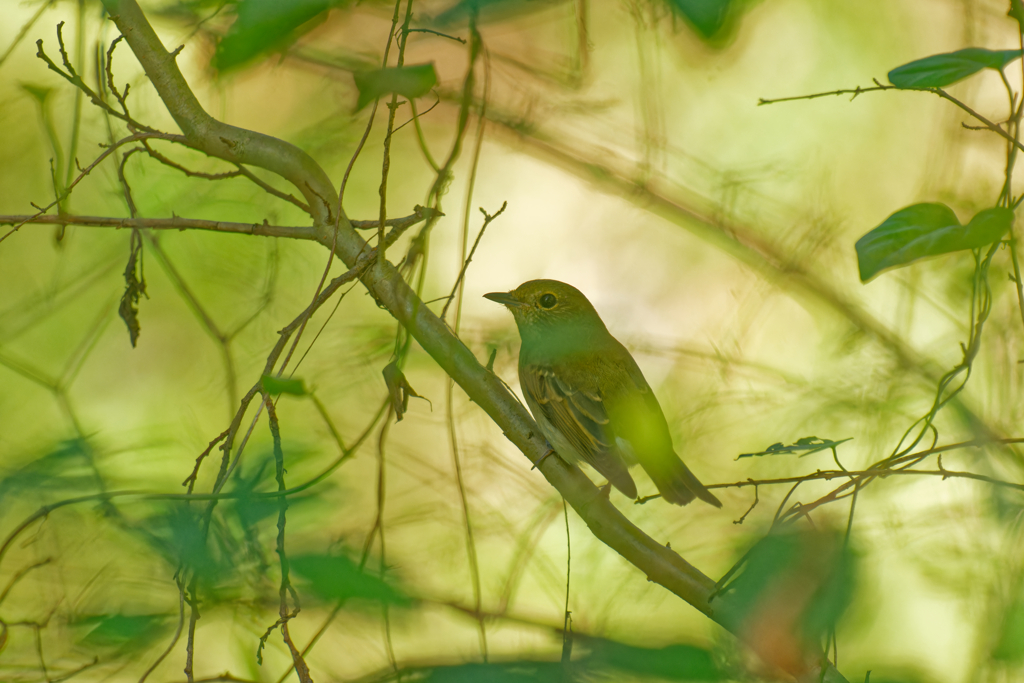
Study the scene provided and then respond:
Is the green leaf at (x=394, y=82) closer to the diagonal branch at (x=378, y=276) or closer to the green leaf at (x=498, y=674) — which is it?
the diagonal branch at (x=378, y=276)

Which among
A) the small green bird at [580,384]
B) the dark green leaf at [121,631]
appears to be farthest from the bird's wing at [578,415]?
the dark green leaf at [121,631]

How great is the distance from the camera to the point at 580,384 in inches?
132

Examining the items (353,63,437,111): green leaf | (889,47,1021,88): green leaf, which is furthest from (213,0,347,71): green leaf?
(889,47,1021,88): green leaf

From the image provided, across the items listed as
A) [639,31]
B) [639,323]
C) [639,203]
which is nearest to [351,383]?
[639,323]

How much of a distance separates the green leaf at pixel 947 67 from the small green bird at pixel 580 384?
5.64ft

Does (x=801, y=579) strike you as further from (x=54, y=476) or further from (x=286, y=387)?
(x=54, y=476)

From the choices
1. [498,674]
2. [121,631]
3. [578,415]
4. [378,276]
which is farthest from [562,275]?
[498,674]

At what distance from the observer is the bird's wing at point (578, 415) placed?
9.98 ft

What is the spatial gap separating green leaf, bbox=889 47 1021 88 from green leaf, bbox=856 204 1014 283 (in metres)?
0.26

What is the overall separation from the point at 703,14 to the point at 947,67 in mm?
914

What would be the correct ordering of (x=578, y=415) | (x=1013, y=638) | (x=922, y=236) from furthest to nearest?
(x=578, y=415)
(x=1013, y=638)
(x=922, y=236)

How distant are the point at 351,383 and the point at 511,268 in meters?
1.11

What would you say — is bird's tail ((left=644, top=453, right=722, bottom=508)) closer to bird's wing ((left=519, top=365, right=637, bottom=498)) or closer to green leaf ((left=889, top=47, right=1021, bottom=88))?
bird's wing ((left=519, top=365, right=637, bottom=498))

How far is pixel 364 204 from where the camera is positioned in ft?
14.2
